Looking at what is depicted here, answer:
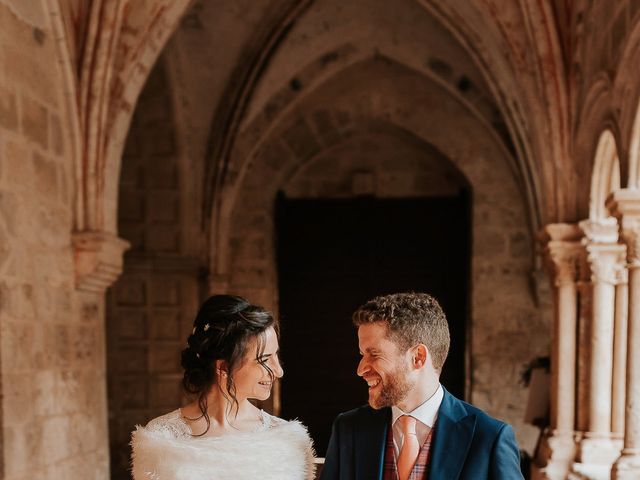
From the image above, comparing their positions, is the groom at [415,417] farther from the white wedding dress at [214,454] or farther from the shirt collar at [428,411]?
the white wedding dress at [214,454]

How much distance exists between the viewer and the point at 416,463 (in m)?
1.94

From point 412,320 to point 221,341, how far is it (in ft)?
1.99

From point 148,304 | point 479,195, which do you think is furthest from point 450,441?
point 479,195

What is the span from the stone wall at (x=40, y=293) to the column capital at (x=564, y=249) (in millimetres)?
3246

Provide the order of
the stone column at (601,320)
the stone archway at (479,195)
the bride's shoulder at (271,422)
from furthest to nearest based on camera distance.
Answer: the stone archway at (479,195)
the stone column at (601,320)
the bride's shoulder at (271,422)

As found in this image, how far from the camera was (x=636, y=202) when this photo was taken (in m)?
4.50

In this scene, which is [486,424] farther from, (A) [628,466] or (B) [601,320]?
(B) [601,320]

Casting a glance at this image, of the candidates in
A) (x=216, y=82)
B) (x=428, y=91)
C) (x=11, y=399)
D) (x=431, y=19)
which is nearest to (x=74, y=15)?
(x=11, y=399)

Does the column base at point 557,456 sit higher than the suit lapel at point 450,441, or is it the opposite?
the suit lapel at point 450,441

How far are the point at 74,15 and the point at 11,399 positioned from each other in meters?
2.57

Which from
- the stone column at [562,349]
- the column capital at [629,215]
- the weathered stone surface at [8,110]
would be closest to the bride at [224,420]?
the weathered stone surface at [8,110]

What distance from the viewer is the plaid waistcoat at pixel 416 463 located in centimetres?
193

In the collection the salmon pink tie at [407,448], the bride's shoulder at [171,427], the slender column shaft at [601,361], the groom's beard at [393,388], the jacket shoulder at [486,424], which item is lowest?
the slender column shaft at [601,361]

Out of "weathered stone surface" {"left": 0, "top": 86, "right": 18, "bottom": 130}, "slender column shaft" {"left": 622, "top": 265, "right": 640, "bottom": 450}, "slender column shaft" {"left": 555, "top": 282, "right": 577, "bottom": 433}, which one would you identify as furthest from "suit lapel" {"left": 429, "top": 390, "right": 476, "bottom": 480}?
"slender column shaft" {"left": 555, "top": 282, "right": 577, "bottom": 433}
